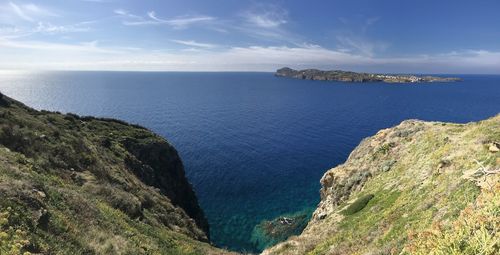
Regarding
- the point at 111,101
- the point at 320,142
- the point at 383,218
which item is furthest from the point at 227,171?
the point at 111,101

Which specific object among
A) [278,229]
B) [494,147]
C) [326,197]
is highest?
[494,147]

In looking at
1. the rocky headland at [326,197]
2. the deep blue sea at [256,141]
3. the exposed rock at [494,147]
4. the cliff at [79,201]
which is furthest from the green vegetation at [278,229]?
the exposed rock at [494,147]

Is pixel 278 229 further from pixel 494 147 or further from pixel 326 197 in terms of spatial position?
pixel 494 147

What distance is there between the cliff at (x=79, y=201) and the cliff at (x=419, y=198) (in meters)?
11.3

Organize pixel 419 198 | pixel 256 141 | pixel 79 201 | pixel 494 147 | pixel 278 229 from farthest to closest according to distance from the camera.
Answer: pixel 256 141 < pixel 278 229 < pixel 79 201 < pixel 419 198 < pixel 494 147

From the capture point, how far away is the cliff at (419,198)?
40.9 ft

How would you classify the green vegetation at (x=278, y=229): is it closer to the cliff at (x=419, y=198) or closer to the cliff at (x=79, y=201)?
the cliff at (x=79, y=201)

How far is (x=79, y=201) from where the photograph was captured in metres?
24.4

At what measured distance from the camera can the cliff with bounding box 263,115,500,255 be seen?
12.5 metres

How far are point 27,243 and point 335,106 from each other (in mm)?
181055

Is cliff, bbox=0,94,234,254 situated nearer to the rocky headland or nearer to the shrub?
the rocky headland

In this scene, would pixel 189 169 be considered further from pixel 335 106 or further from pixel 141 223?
pixel 335 106

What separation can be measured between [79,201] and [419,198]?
23.8m

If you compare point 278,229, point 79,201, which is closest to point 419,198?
point 79,201
